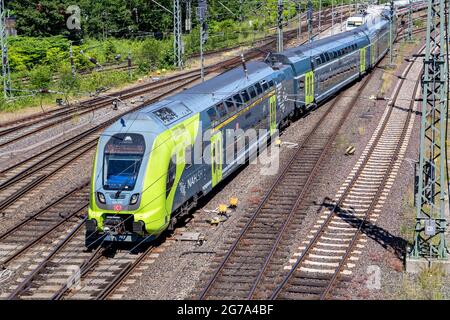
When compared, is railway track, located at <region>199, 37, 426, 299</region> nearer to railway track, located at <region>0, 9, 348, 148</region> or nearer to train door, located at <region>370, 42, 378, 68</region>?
railway track, located at <region>0, 9, 348, 148</region>

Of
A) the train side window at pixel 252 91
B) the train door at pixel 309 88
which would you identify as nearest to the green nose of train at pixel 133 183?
the train side window at pixel 252 91

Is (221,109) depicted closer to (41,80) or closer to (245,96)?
(245,96)

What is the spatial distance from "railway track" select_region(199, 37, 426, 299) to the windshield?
3113 mm

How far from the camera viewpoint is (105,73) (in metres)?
48.1

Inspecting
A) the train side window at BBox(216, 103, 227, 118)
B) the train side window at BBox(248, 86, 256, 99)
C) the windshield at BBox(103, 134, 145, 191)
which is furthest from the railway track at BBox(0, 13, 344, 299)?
the train side window at BBox(248, 86, 256, 99)

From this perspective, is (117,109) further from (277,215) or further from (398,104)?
(277,215)

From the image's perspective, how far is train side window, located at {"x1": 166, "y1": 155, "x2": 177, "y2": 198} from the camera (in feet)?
56.7

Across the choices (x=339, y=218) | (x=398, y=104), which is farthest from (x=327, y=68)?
(x=339, y=218)

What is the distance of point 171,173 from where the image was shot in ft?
57.4

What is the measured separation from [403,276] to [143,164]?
22.2ft

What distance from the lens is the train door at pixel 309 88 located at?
31.8m

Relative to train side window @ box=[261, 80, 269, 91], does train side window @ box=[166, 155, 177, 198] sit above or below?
below

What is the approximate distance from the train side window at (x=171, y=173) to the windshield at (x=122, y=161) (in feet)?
2.75

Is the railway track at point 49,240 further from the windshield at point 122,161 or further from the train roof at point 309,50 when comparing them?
the train roof at point 309,50
